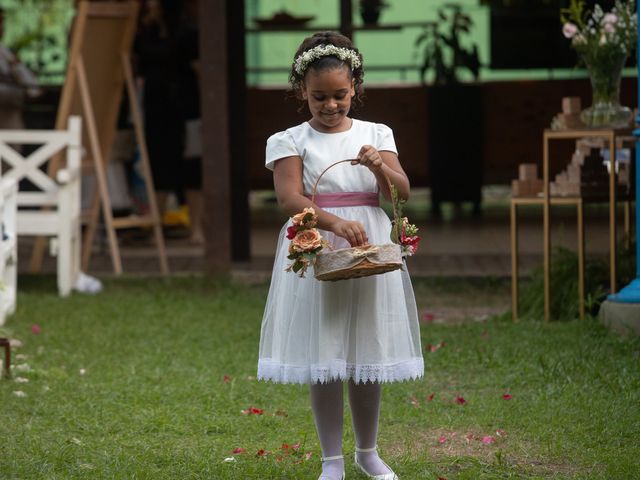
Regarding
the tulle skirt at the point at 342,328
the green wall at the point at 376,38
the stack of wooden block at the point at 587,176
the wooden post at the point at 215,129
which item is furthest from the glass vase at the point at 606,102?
the green wall at the point at 376,38

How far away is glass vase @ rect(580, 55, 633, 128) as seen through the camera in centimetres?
652

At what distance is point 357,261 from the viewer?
3699 mm

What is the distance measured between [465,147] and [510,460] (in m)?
7.96

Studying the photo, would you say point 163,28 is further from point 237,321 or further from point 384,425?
point 384,425

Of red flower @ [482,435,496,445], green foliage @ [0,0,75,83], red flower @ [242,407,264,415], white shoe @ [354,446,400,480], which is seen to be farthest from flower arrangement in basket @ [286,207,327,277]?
green foliage @ [0,0,75,83]

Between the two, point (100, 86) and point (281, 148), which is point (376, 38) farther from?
point (281, 148)

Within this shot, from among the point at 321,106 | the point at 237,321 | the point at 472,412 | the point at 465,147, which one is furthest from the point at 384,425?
the point at 465,147

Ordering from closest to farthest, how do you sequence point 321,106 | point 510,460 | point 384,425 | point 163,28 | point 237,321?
point 321,106
point 510,460
point 384,425
point 237,321
point 163,28

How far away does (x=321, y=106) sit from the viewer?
3.95 m

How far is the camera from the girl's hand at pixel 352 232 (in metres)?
3.81

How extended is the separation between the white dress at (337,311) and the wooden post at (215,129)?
174 inches

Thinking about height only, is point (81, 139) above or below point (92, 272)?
above

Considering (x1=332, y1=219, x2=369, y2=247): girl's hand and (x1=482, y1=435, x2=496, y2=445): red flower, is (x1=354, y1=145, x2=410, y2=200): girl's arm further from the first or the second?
(x1=482, y1=435, x2=496, y2=445): red flower

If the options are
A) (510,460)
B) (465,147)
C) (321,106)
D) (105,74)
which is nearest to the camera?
(321,106)
